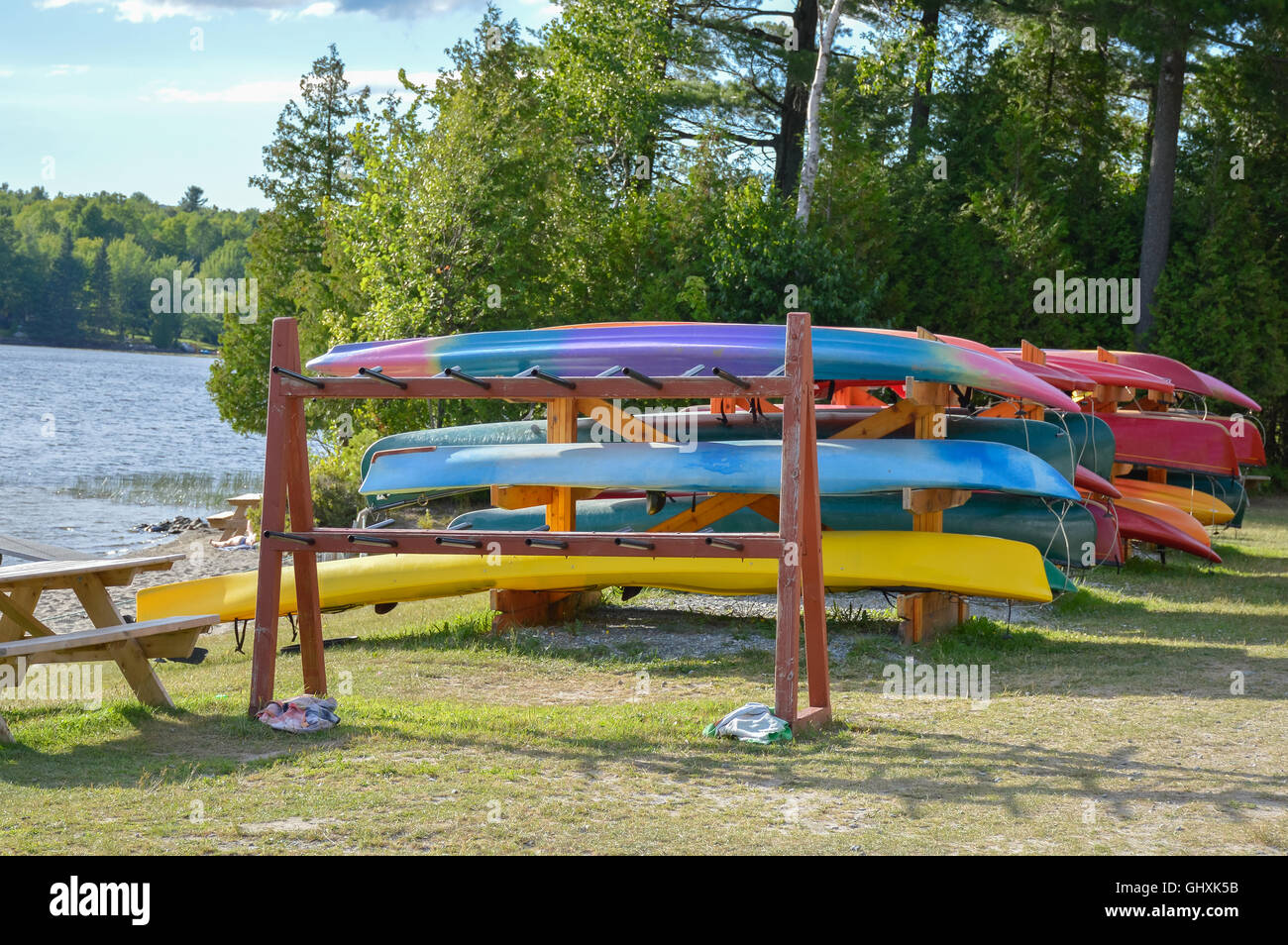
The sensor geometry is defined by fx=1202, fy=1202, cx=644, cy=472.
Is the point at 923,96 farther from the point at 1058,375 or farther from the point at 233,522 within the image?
the point at 233,522

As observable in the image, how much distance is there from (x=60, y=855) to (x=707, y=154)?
22.1 m

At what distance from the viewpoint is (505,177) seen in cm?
1789

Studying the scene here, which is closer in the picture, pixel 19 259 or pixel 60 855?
pixel 60 855

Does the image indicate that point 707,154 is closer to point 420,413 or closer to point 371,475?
point 420,413

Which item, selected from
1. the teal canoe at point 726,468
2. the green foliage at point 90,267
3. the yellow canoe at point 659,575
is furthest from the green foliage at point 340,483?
the green foliage at point 90,267

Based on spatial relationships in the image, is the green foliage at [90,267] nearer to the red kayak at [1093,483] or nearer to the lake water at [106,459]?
the lake water at [106,459]

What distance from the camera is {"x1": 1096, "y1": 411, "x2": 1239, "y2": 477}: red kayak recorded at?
44.3ft

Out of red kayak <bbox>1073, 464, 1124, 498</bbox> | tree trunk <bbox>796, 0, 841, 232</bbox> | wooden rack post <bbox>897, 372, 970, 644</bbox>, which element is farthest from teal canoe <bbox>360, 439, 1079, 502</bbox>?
tree trunk <bbox>796, 0, 841, 232</bbox>

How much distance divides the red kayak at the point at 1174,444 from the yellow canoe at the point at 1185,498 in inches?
14.0

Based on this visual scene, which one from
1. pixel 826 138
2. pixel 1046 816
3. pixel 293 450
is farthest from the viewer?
pixel 826 138

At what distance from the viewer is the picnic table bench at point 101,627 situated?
5.36m

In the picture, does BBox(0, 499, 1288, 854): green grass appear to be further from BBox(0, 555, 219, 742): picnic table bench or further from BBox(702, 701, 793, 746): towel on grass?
BBox(0, 555, 219, 742): picnic table bench
